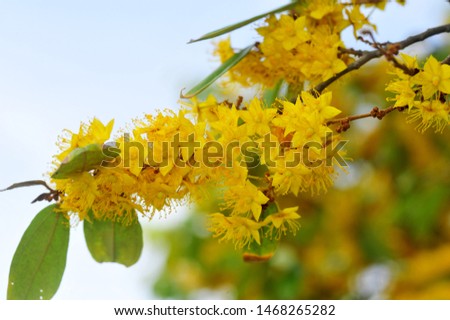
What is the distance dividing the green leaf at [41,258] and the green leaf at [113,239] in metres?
0.10

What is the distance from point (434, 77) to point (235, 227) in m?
0.70

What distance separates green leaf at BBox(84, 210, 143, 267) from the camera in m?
2.26

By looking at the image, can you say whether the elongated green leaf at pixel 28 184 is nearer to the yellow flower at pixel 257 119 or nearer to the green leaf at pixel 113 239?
the green leaf at pixel 113 239

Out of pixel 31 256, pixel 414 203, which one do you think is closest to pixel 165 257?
pixel 414 203

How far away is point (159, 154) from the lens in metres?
1.82

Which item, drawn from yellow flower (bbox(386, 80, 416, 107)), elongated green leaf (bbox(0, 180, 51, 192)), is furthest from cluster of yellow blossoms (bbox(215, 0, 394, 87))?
elongated green leaf (bbox(0, 180, 51, 192))

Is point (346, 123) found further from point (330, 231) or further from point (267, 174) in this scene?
point (330, 231)

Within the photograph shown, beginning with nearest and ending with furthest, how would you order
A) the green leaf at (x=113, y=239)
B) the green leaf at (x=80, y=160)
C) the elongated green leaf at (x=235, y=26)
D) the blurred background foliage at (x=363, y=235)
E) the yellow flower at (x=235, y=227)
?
the green leaf at (x=80, y=160), the yellow flower at (x=235, y=227), the elongated green leaf at (x=235, y=26), the green leaf at (x=113, y=239), the blurred background foliage at (x=363, y=235)

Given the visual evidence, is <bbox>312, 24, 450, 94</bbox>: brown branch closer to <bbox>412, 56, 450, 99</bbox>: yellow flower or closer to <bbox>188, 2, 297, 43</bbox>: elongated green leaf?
<bbox>412, 56, 450, 99</bbox>: yellow flower

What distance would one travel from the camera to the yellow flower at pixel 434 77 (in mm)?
1802

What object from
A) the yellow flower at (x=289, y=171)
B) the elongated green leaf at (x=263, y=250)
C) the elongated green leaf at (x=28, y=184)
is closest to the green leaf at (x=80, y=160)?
the elongated green leaf at (x=28, y=184)

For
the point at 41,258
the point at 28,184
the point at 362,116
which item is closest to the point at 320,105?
the point at 362,116

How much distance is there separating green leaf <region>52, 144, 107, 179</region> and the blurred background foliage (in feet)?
9.56

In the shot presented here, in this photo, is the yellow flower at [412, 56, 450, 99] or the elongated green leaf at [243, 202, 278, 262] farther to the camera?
the elongated green leaf at [243, 202, 278, 262]
